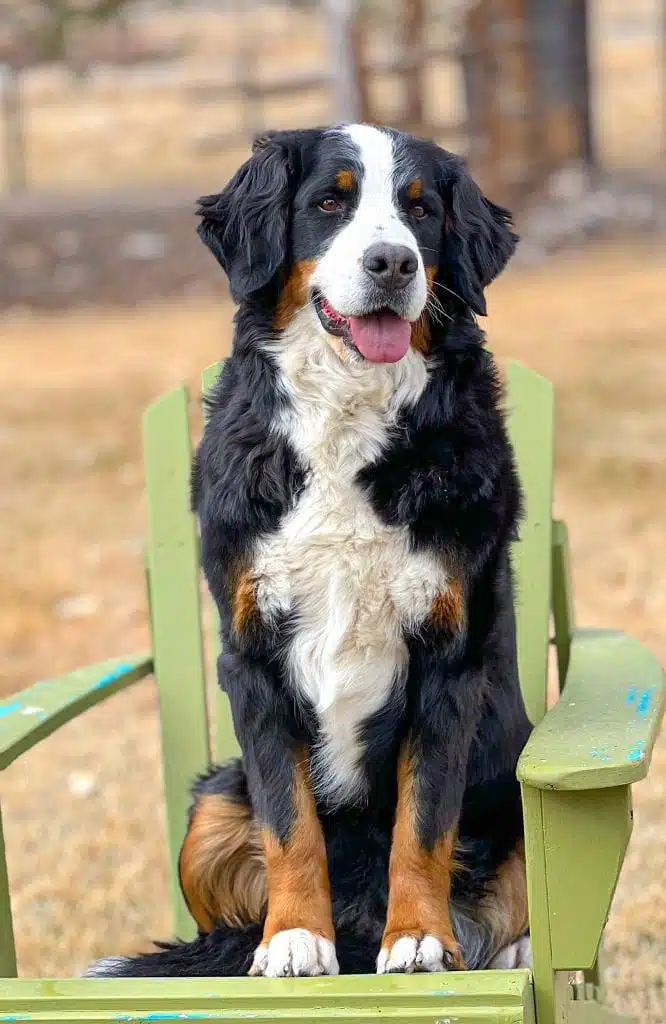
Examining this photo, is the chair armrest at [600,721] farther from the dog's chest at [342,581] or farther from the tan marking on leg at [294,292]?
the tan marking on leg at [294,292]

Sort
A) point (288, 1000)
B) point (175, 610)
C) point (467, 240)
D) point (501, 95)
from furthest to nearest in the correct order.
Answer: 1. point (501, 95)
2. point (175, 610)
3. point (467, 240)
4. point (288, 1000)

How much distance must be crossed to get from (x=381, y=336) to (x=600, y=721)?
0.68m

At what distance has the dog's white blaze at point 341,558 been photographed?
2316 millimetres

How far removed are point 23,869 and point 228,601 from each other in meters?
2.04

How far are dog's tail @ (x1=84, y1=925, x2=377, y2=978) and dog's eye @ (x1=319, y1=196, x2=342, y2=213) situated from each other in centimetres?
118

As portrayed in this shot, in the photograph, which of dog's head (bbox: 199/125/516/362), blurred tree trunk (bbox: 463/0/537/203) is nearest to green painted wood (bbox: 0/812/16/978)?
dog's head (bbox: 199/125/516/362)

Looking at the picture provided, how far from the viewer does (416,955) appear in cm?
220

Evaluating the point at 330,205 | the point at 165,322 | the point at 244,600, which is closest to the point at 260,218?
the point at 330,205

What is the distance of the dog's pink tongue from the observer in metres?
2.30

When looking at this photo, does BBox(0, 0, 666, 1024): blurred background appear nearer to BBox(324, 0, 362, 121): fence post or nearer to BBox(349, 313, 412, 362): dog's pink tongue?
BBox(324, 0, 362, 121): fence post

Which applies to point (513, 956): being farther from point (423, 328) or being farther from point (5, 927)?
point (423, 328)

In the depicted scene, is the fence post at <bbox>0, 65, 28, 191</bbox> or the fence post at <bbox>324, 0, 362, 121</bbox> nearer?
the fence post at <bbox>324, 0, 362, 121</bbox>

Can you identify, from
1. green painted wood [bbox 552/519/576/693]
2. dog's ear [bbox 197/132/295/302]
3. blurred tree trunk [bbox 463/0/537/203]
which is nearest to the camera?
dog's ear [bbox 197/132/295/302]

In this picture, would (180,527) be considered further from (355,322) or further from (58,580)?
(58,580)
